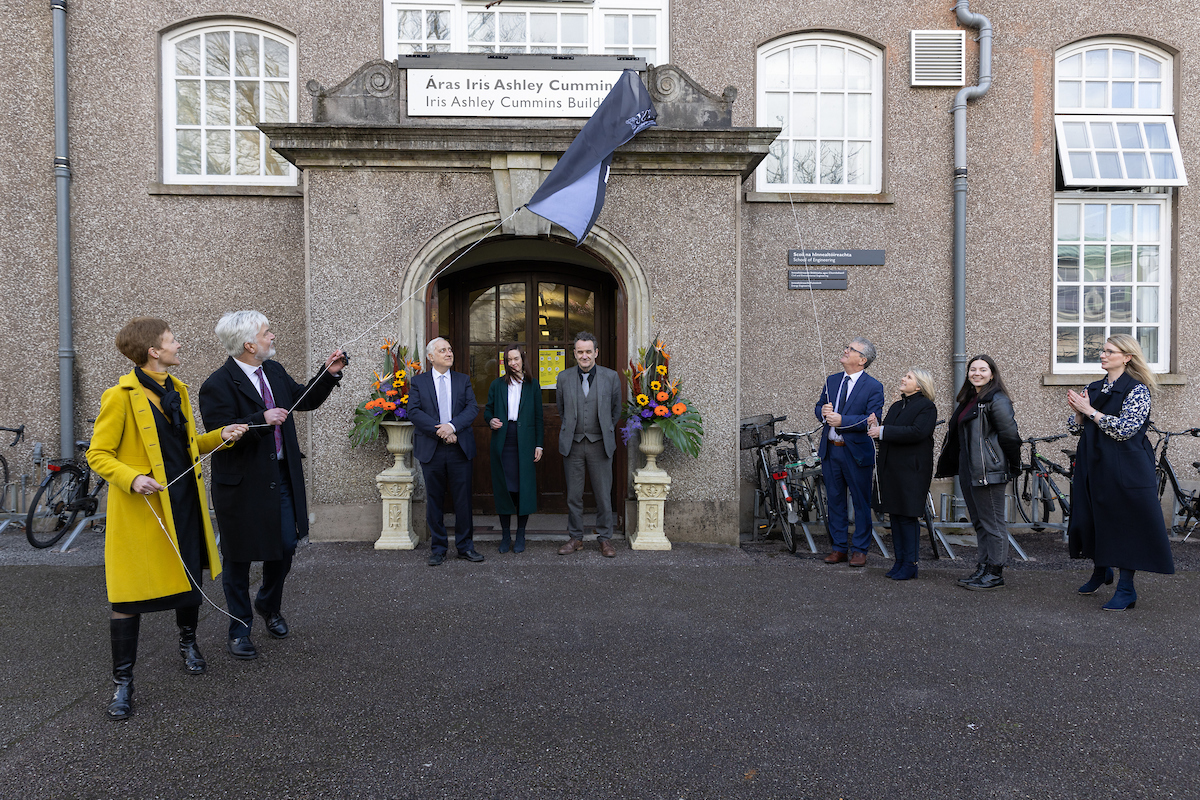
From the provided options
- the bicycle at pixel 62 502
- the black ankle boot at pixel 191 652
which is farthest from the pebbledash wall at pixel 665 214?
the black ankle boot at pixel 191 652

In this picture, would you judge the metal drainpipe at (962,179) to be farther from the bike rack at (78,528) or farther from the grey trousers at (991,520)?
the bike rack at (78,528)

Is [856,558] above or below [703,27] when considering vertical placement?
below

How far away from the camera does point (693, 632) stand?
439 centimetres

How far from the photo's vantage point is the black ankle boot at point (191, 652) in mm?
3705

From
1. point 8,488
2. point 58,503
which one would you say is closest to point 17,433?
point 8,488

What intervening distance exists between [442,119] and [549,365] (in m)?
2.86

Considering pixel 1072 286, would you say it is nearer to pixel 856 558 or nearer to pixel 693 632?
pixel 856 558

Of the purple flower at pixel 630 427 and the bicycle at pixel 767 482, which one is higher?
the purple flower at pixel 630 427

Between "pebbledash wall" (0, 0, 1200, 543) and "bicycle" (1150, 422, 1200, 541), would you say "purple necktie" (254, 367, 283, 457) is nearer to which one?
"pebbledash wall" (0, 0, 1200, 543)

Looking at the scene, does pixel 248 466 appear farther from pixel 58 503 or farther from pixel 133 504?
pixel 58 503

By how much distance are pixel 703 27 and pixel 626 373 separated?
4.06 metres

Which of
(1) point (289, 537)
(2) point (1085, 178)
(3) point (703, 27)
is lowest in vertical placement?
(1) point (289, 537)

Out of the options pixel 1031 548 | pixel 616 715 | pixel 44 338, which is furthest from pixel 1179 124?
pixel 44 338

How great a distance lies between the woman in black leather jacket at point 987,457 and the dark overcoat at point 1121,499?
503 millimetres
